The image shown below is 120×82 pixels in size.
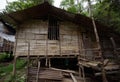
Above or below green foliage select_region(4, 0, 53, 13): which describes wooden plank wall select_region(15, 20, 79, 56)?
below

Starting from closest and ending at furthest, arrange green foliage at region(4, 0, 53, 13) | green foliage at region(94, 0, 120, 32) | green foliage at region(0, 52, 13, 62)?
green foliage at region(94, 0, 120, 32) → green foliage at region(0, 52, 13, 62) → green foliage at region(4, 0, 53, 13)

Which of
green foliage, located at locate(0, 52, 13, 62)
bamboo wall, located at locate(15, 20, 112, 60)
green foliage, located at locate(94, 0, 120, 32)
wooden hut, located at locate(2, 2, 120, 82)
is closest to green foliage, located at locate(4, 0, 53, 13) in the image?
green foliage, located at locate(0, 52, 13, 62)

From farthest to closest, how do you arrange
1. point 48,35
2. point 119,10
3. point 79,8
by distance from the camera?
point 79,8
point 48,35
point 119,10

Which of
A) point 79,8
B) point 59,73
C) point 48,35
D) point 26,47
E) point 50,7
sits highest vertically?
point 79,8

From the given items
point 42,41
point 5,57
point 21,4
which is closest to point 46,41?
point 42,41

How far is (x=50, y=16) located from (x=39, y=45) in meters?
2.61

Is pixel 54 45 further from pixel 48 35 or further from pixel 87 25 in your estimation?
pixel 87 25

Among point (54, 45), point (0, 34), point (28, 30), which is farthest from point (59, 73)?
point (0, 34)

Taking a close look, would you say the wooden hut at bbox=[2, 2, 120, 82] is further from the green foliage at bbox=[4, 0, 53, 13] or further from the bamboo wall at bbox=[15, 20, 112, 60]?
the green foliage at bbox=[4, 0, 53, 13]

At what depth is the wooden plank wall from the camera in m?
14.8

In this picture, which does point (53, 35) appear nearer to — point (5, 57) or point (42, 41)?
point (42, 41)

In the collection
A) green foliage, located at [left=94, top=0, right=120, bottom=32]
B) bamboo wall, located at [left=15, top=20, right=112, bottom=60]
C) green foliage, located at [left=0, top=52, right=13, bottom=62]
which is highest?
green foliage, located at [left=94, top=0, right=120, bottom=32]

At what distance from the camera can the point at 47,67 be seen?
1473 centimetres

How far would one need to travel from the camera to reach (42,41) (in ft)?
49.0
